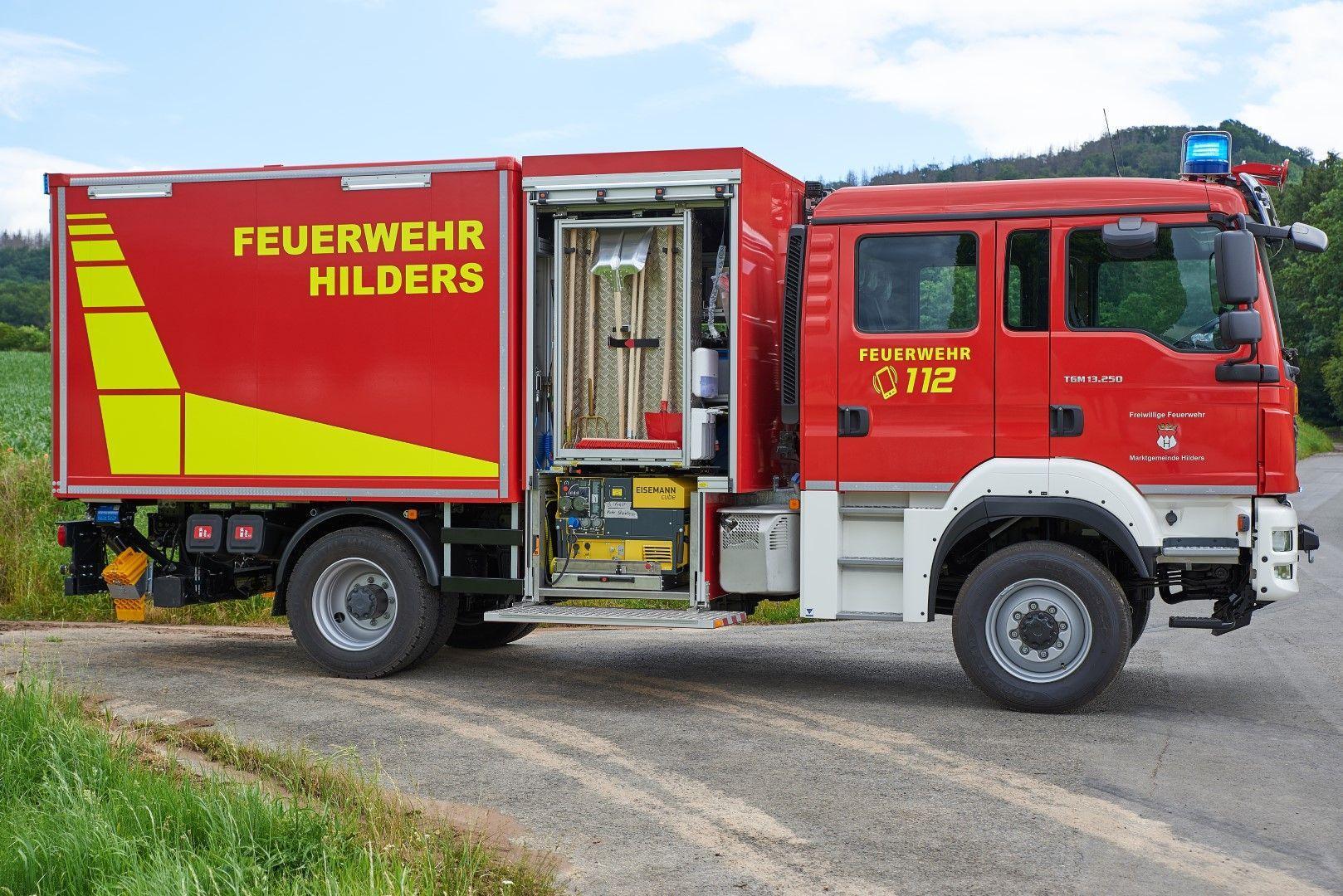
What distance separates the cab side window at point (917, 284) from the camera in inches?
336

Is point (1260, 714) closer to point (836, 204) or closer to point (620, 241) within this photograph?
point (836, 204)

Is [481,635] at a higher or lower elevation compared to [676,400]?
lower

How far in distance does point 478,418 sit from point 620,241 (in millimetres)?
1526

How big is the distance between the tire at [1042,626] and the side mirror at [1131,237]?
179 centimetres

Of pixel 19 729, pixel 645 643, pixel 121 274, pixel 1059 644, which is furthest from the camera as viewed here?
pixel 645 643

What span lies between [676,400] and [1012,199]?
247 centimetres

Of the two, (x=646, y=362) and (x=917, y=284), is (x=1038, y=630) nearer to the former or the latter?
(x=917, y=284)

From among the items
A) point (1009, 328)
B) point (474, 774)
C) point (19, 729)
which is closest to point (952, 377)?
point (1009, 328)

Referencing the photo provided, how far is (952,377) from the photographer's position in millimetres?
8500

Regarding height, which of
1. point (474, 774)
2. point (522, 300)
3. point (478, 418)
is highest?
point (522, 300)

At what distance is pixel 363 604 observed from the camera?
385 inches

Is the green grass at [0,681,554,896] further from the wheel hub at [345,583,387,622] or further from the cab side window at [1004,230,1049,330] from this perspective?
the cab side window at [1004,230,1049,330]

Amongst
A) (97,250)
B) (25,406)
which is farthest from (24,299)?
(97,250)

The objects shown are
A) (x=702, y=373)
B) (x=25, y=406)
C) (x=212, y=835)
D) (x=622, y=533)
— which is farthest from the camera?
(x=25, y=406)
